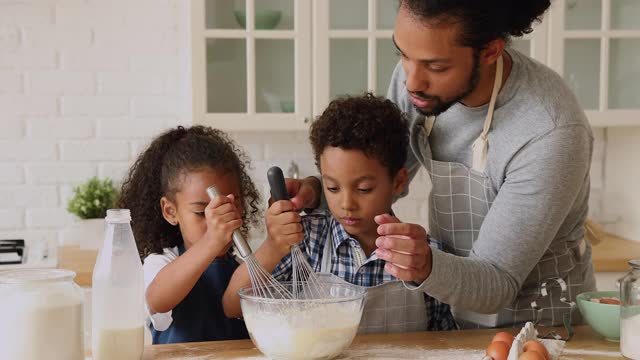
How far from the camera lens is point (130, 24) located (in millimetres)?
3473

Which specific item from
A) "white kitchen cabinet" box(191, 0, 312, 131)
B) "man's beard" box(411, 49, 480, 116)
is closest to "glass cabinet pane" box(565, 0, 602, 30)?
"white kitchen cabinet" box(191, 0, 312, 131)

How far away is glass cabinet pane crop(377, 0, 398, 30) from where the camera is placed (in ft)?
10.9

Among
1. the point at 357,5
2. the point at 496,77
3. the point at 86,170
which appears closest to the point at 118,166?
the point at 86,170

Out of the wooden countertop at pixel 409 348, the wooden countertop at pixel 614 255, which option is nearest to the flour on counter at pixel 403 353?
the wooden countertop at pixel 409 348

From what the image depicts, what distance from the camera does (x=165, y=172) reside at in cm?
194

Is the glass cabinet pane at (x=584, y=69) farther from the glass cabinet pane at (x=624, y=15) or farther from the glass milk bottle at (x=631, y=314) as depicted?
the glass milk bottle at (x=631, y=314)

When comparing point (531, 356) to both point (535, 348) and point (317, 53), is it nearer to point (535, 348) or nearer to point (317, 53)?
point (535, 348)

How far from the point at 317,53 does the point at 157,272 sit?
5.39 feet

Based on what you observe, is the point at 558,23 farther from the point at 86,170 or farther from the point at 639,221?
the point at 86,170

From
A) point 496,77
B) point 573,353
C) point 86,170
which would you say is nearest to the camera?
point 573,353

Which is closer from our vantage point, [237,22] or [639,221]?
[237,22]

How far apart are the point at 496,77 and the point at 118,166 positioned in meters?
2.09

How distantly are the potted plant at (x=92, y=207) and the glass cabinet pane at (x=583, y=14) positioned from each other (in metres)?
1.91

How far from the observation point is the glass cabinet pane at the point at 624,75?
11.2 feet
